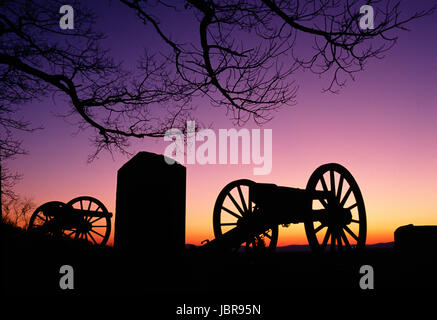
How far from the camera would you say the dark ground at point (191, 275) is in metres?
3.50

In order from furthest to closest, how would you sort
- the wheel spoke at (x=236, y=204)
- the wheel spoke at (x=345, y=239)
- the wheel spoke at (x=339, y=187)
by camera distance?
the wheel spoke at (x=236, y=204)
the wheel spoke at (x=339, y=187)
the wheel spoke at (x=345, y=239)

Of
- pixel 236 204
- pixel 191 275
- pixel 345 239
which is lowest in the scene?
pixel 191 275

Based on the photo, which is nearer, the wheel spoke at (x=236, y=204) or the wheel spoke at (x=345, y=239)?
the wheel spoke at (x=345, y=239)

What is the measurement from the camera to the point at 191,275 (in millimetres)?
4363

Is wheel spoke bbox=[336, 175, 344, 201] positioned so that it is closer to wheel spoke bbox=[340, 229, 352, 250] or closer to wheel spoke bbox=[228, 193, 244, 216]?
wheel spoke bbox=[340, 229, 352, 250]

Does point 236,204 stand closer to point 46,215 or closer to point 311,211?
point 311,211

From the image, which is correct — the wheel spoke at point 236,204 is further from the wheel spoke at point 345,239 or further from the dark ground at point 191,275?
the wheel spoke at point 345,239

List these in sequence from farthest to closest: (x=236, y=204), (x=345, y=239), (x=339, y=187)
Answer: (x=236, y=204)
(x=339, y=187)
(x=345, y=239)

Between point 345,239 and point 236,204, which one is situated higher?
point 236,204

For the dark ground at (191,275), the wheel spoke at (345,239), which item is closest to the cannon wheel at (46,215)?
the dark ground at (191,275)

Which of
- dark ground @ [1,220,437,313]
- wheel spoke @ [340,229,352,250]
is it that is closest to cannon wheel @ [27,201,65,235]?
dark ground @ [1,220,437,313]

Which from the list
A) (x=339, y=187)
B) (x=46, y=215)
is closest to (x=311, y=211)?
(x=339, y=187)
